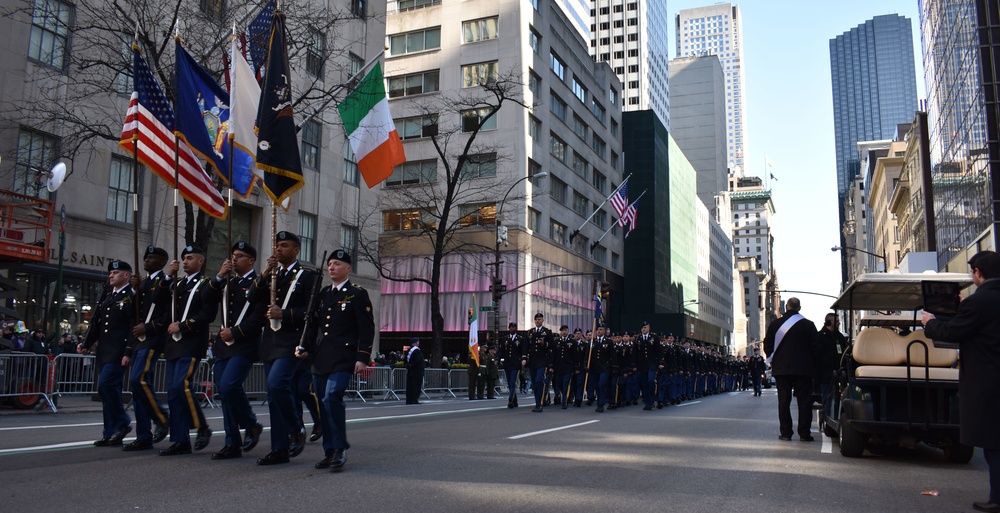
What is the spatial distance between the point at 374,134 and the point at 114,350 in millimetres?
8837

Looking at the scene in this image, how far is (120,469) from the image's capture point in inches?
286

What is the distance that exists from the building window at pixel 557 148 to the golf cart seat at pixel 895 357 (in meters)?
50.6

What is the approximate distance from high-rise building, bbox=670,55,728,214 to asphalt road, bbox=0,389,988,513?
162 m

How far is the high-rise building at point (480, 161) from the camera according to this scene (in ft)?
176

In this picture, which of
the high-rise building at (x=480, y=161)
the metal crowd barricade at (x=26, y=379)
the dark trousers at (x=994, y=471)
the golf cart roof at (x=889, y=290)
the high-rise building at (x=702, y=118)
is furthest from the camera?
the high-rise building at (x=702, y=118)

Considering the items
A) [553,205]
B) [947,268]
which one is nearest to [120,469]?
[947,268]

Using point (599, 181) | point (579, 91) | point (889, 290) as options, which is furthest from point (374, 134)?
point (599, 181)

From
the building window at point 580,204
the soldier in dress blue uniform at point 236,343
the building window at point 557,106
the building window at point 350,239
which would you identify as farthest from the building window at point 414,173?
the soldier in dress blue uniform at point 236,343

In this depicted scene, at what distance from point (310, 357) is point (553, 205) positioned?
51.6 metres

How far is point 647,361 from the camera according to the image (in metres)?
20.6

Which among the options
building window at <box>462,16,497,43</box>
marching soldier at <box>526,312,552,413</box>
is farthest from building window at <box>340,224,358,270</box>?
building window at <box>462,16,497,43</box>

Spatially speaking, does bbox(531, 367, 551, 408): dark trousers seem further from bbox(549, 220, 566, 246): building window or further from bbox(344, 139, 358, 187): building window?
bbox(549, 220, 566, 246): building window

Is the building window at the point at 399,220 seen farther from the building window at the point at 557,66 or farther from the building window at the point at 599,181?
the building window at the point at 599,181

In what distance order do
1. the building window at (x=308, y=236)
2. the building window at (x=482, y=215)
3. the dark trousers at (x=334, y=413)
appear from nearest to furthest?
the dark trousers at (x=334, y=413) < the building window at (x=308, y=236) < the building window at (x=482, y=215)
